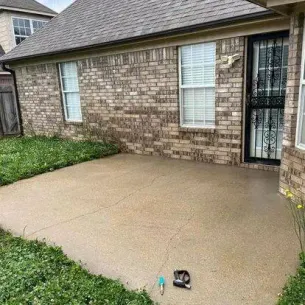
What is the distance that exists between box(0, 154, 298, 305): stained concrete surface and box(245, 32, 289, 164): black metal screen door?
512 mm

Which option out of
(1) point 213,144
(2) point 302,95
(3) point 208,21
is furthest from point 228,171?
(3) point 208,21

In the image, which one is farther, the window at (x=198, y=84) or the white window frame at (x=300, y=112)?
the window at (x=198, y=84)

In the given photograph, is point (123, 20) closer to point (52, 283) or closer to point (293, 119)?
point (293, 119)

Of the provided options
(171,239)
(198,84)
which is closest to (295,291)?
(171,239)

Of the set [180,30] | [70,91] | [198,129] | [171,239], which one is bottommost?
[171,239]

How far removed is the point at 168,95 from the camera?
6473 millimetres

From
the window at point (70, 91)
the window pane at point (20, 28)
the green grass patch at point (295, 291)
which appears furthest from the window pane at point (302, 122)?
the window pane at point (20, 28)

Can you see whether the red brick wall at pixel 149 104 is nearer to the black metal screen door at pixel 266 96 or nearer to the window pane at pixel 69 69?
the black metal screen door at pixel 266 96

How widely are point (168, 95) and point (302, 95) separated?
10.4 ft

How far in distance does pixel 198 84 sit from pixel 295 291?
14.9 feet

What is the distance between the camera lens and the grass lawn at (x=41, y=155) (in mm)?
6080

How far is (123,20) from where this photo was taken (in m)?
7.47

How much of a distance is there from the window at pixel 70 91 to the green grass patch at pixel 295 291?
751 cm

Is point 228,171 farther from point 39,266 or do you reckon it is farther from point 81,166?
point 39,266
